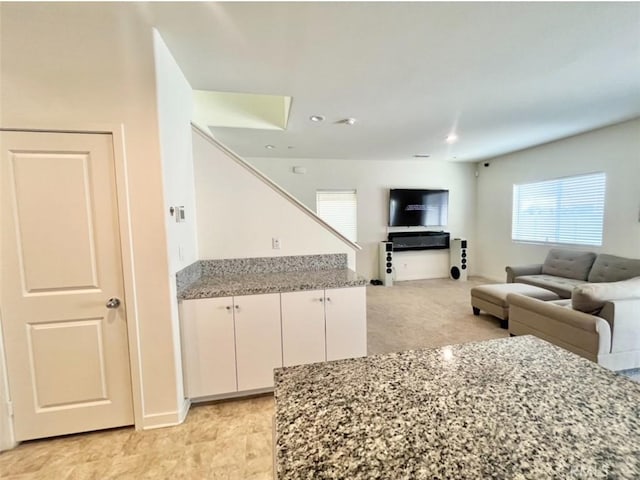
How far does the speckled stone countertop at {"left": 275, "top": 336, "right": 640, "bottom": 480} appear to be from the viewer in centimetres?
60

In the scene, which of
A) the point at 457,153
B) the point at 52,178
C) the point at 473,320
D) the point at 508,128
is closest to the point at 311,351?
the point at 52,178

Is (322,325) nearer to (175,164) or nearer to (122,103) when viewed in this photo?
(175,164)

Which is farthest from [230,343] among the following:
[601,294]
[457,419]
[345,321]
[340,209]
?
[340,209]

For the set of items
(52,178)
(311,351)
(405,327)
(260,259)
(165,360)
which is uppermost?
(52,178)

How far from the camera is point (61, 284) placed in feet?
5.78

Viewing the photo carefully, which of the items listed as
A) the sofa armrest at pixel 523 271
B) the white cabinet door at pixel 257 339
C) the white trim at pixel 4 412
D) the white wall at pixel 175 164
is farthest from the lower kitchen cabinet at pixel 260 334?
the sofa armrest at pixel 523 271

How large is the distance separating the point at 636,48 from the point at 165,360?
4.01 metres

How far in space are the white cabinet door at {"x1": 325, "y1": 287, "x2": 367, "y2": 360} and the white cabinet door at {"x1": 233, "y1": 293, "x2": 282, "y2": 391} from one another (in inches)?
16.8

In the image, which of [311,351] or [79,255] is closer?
[79,255]

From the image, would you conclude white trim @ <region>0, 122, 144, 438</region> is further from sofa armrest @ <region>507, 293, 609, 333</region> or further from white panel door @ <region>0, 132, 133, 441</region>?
sofa armrest @ <region>507, 293, 609, 333</region>

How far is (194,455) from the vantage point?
170 cm

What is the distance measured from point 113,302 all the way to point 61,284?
1.06 feet

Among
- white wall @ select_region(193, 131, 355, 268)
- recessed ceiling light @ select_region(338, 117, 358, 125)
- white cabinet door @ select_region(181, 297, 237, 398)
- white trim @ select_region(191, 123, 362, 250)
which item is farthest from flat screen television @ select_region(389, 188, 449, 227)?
white cabinet door @ select_region(181, 297, 237, 398)

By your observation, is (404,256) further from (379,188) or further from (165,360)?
(165,360)
